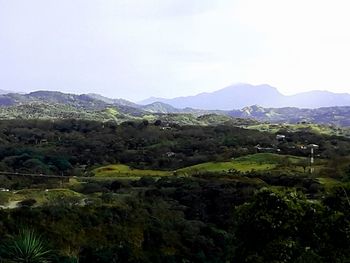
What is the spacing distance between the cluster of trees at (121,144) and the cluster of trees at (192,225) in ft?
59.1

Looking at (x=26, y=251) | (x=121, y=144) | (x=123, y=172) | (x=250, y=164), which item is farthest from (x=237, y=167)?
(x=26, y=251)

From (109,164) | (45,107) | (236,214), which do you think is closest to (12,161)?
(109,164)

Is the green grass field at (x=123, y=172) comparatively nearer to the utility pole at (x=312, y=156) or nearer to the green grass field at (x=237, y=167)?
the green grass field at (x=237, y=167)

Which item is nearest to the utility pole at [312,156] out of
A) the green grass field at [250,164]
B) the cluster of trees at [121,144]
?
the cluster of trees at [121,144]

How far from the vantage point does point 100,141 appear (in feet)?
242

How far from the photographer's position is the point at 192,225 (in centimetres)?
2928

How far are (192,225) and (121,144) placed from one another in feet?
143

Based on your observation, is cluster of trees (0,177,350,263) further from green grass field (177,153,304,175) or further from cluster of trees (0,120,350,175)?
cluster of trees (0,120,350,175)

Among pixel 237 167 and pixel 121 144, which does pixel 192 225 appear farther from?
pixel 121 144

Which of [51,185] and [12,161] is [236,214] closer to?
[51,185]

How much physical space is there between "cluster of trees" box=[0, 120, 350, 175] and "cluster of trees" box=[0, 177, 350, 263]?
18011 millimetres

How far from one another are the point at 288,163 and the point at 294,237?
1688 inches

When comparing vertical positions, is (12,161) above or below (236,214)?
below

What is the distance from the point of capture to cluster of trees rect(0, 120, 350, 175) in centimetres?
5928
